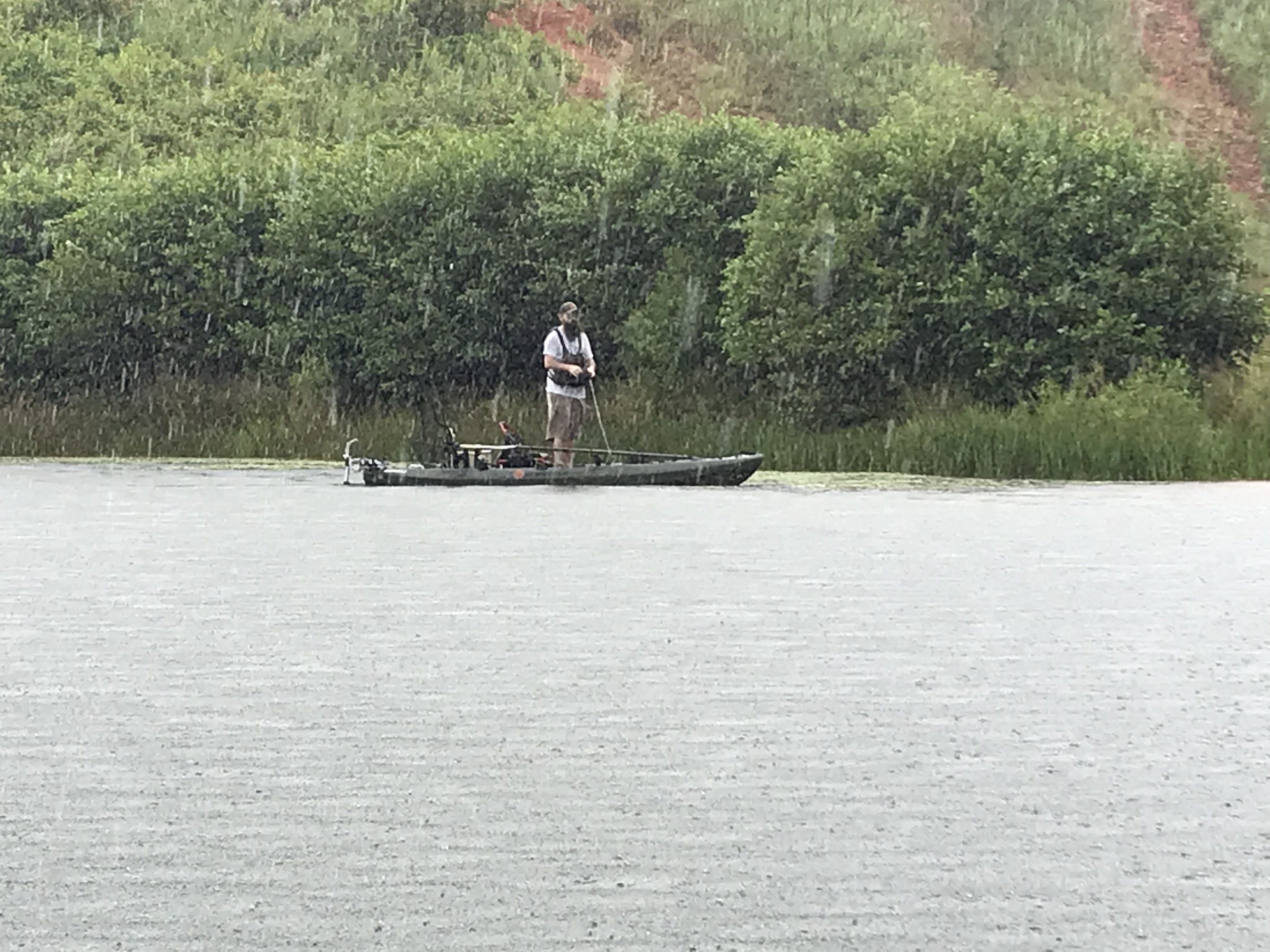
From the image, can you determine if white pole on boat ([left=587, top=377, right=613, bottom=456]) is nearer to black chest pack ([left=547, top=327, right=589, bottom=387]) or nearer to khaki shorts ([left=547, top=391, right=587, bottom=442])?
black chest pack ([left=547, top=327, right=589, bottom=387])

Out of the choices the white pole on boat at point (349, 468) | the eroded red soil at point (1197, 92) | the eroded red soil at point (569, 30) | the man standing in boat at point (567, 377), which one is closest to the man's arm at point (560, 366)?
the man standing in boat at point (567, 377)

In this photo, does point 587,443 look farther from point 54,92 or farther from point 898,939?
point 54,92

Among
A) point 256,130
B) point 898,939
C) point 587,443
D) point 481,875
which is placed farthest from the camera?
point 256,130

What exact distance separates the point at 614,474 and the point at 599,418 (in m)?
2.89

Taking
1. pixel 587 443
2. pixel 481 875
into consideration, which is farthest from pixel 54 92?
pixel 481 875

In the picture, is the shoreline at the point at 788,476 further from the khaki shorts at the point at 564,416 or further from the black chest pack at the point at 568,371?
the black chest pack at the point at 568,371

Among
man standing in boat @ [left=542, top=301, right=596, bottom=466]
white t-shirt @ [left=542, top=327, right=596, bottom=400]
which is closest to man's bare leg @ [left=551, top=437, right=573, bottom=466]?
man standing in boat @ [left=542, top=301, right=596, bottom=466]

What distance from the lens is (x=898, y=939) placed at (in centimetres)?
631

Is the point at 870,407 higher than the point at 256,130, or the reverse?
the point at 256,130

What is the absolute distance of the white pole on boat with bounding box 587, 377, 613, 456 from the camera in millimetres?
31328

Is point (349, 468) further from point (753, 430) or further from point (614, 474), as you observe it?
point (753, 430)

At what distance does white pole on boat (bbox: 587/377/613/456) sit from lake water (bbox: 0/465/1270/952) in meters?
11.3

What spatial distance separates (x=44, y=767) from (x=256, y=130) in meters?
69.0

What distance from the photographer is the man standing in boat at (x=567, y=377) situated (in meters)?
27.8
